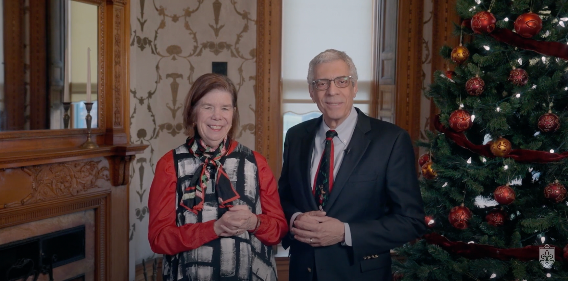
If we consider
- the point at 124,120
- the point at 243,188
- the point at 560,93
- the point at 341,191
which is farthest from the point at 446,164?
the point at 124,120

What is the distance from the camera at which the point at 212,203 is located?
63.1 inches

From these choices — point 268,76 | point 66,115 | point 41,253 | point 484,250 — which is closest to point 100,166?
point 66,115

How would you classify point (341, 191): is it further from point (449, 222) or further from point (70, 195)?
point (70, 195)

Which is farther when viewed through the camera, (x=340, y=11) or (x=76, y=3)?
(x=340, y=11)

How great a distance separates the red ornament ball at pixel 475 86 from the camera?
2.09 meters

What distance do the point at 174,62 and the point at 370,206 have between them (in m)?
2.33

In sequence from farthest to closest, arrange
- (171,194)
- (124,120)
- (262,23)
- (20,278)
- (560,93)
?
(262,23)
(124,120)
(20,278)
(560,93)
(171,194)

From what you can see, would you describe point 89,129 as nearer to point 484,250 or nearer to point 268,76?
point 268,76

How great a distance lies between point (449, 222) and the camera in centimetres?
230

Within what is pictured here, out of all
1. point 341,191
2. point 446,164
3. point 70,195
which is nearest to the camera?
point 341,191

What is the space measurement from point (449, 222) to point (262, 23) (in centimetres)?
208

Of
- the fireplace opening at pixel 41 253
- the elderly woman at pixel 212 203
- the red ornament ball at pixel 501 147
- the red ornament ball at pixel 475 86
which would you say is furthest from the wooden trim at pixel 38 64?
the red ornament ball at pixel 501 147

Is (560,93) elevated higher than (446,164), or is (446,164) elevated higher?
(560,93)

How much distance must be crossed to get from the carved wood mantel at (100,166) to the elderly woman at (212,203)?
1.11m
